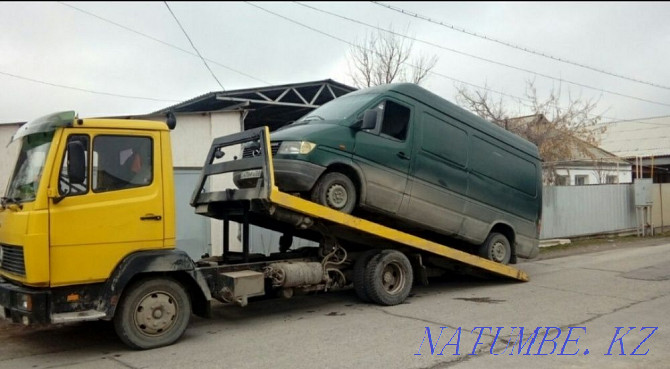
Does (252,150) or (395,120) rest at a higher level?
(395,120)

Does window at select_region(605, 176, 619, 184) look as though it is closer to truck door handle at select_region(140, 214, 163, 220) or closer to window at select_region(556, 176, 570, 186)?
window at select_region(556, 176, 570, 186)

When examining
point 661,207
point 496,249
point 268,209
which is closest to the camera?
point 268,209

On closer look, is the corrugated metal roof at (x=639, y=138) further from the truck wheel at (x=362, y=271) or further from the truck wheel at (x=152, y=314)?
the truck wheel at (x=152, y=314)

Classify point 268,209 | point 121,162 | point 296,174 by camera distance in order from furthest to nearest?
point 296,174
point 268,209
point 121,162

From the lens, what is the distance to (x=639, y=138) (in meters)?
35.1

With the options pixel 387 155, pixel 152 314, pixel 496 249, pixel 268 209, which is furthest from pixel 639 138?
pixel 152 314

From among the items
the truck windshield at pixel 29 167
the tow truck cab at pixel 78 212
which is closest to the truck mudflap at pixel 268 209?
the tow truck cab at pixel 78 212

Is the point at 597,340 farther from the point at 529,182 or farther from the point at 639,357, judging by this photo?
the point at 529,182

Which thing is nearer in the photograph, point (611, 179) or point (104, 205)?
point (104, 205)

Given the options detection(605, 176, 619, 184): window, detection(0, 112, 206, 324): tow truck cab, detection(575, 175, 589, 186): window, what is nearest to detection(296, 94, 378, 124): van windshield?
detection(0, 112, 206, 324): tow truck cab

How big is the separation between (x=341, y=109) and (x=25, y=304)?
4725 mm

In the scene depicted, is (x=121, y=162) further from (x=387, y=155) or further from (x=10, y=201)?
(x=387, y=155)

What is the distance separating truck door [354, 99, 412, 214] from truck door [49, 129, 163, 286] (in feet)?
9.14

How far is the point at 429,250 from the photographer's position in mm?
8430
